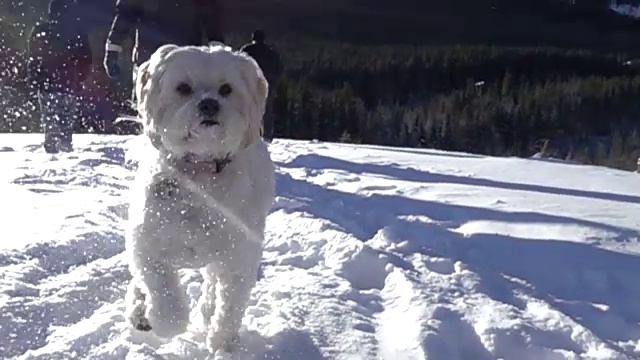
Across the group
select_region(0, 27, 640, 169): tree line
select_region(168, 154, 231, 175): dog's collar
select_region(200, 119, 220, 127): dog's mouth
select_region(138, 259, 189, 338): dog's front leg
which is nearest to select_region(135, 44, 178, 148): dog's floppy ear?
select_region(168, 154, 231, 175): dog's collar

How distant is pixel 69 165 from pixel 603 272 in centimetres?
571

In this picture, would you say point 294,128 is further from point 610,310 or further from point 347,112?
point 610,310

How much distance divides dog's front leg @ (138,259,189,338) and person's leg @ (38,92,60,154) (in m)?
7.09

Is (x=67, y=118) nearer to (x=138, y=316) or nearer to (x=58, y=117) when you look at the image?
(x=58, y=117)

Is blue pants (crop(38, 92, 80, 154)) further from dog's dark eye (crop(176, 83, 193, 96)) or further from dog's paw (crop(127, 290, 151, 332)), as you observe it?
dog's dark eye (crop(176, 83, 193, 96))

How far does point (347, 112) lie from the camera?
63.9 meters

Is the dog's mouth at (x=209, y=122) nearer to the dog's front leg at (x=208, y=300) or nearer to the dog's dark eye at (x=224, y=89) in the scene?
the dog's dark eye at (x=224, y=89)

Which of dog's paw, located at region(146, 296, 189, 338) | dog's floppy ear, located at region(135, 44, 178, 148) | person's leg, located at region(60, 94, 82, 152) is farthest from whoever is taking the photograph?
person's leg, located at region(60, 94, 82, 152)

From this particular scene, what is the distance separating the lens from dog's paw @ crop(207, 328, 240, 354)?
4.24m

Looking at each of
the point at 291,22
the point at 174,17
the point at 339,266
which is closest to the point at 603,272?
the point at 339,266

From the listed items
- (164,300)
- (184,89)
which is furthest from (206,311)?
(184,89)

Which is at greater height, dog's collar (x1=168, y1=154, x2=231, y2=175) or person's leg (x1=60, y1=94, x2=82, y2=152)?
dog's collar (x1=168, y1=154, x2=231, y2=175)

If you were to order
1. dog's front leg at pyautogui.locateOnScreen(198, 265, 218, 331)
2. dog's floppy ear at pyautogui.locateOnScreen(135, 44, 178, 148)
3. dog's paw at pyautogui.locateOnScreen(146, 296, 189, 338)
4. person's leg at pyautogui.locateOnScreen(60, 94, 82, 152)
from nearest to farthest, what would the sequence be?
dog's paw at pyautogui.locateOnScreen(146, 296, 189, 338) < dog's floppy ear at pyautogui.locateOnScreen(135, 44, 178, 148) < dog's front leg at pyautogui.locateOnScreen(198, 265, 218, 331) < person's leg at pyautogui.locateOnScreen(60, 94, 82, 152)

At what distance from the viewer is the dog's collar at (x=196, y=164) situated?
14.4 feet
